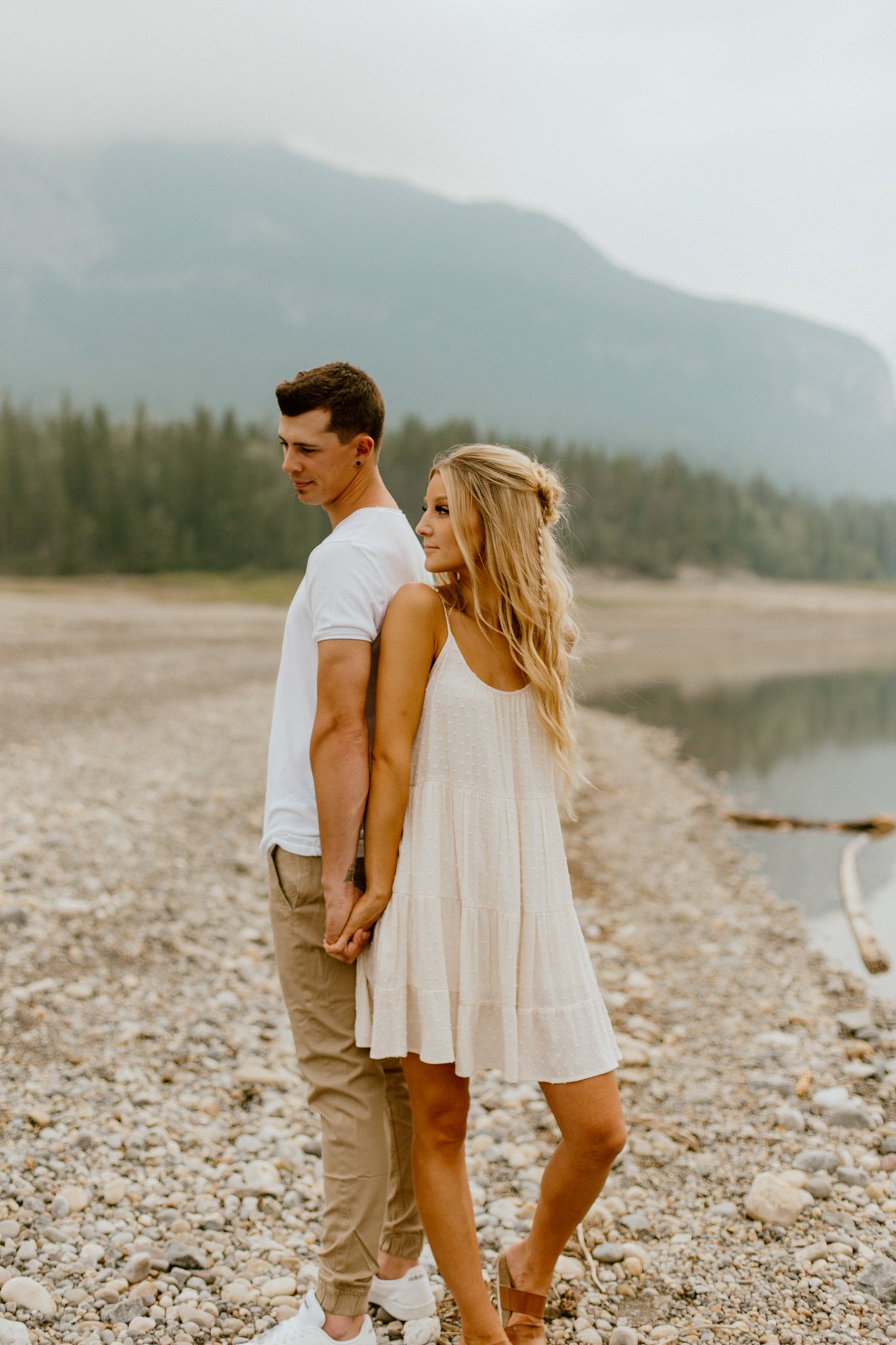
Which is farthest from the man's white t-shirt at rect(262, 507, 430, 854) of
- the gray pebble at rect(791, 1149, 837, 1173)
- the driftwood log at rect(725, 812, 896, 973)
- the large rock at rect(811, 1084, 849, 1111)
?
the driftwood log at rect(725, 812, 896, 973)

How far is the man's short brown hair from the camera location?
303 centimetres

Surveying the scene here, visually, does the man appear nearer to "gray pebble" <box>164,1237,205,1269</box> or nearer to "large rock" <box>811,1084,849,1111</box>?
"gray pebble" <box>164,1237,205,1269</box>

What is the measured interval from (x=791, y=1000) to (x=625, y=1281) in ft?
13.0

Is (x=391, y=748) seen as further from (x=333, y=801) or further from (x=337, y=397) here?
(x=337, y=397)

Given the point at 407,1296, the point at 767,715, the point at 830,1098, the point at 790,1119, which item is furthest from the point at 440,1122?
the point at 767,715

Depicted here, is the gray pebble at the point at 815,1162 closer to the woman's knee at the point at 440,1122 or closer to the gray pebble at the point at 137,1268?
the woman's knee at the point at 440,1122

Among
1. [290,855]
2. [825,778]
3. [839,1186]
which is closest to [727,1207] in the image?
[839,1186]

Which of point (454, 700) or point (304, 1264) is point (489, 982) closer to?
point (454, 700)

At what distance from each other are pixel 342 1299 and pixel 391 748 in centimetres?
164

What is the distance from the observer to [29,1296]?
3.26 meters

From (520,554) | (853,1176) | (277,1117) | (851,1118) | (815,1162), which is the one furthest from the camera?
(851,1118)

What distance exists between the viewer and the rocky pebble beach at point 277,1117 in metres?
3.46

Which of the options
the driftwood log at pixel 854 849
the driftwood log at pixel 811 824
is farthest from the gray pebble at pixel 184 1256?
the driftwood log at pixel 811 824

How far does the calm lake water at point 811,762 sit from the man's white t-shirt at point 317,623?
6352 millimetres
